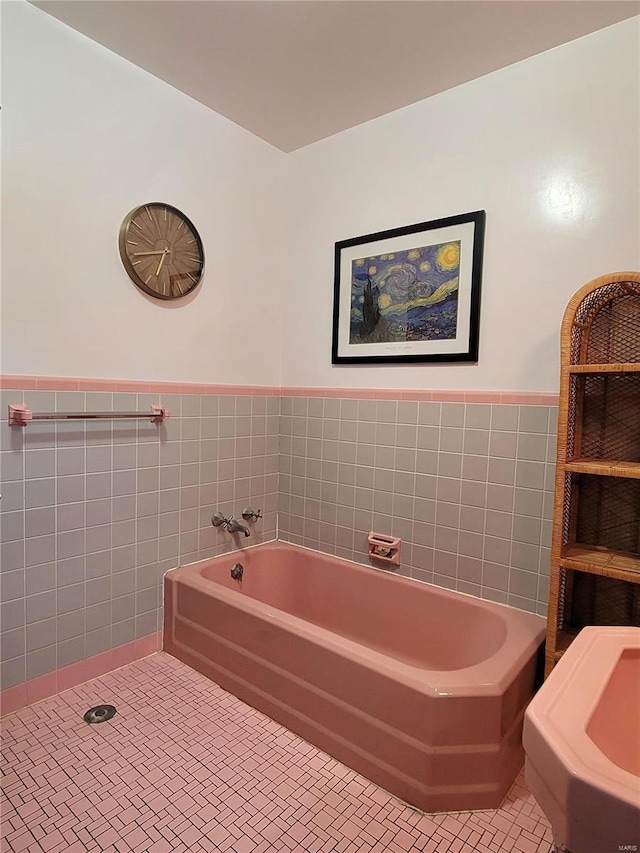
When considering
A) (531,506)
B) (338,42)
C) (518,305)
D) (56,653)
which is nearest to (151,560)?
(56,653)

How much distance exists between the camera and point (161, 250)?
6.86 ft

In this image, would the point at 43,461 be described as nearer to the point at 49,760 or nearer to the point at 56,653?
the point at 56,653

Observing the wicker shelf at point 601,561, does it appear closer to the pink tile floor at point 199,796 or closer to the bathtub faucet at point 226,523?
the pink tile floor at point 199,796

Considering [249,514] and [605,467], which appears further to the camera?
[249,514]

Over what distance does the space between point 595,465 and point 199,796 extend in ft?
5.18

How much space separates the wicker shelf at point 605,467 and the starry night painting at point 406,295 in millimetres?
754

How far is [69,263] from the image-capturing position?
5.98 ft

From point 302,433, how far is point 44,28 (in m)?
1.93

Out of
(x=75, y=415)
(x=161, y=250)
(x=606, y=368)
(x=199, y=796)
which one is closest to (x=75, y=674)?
(x=199, y=796)

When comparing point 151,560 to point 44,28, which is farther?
point 151,560

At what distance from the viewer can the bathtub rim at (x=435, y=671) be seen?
1413mm

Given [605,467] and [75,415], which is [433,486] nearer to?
[605,467]

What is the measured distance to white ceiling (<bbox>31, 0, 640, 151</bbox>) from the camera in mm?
1623

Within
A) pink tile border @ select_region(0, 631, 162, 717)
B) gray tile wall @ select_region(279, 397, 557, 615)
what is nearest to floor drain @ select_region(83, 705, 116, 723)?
pink tile border @ select_region(0, 631, 162, 717)
